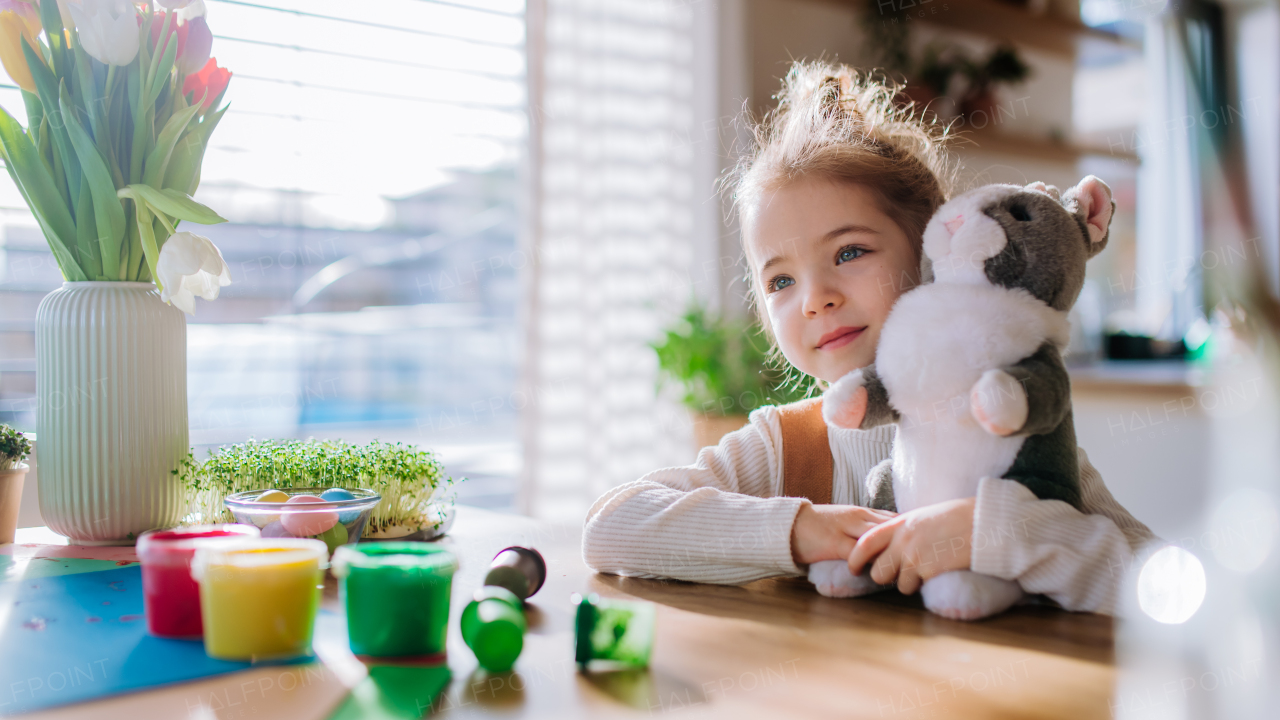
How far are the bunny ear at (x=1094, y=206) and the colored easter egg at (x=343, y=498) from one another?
76cm

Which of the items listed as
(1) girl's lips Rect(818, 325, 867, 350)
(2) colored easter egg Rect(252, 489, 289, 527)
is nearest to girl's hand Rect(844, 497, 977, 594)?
(1) girl's lips Rect(818, 325, 867, 350)

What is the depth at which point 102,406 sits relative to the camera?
3.37 ft

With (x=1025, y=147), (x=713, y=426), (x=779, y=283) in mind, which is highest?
(x=1025, y=147)

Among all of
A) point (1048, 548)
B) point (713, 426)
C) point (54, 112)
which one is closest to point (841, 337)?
point (1048, 548)

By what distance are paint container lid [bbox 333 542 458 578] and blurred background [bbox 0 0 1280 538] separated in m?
1.99

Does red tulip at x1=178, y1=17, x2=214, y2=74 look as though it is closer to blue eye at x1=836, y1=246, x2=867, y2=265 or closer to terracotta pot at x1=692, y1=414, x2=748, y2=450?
blue eye at x1=836, y1=246, x2=867, y2=265

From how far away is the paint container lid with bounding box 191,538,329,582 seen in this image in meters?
0.63

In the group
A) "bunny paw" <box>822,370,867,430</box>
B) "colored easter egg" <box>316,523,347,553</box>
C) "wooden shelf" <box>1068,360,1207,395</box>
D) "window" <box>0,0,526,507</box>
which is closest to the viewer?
"bunny paw" <box>822,370,867,430</box>

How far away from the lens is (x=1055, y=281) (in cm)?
78

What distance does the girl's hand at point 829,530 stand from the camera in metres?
0.83

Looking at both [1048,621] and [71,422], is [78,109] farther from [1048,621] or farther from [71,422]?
[1048,621]

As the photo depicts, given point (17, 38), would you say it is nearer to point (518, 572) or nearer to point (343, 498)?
point (343, 498)

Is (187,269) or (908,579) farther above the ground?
(187,269)

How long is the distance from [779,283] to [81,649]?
76 cm
